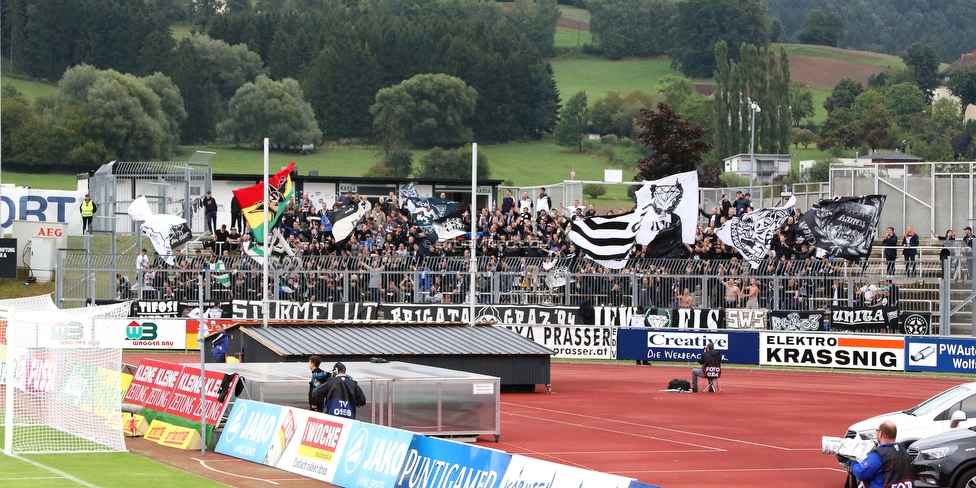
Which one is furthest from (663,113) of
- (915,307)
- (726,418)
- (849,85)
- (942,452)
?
(849,85)

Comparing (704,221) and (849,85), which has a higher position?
(849,85)

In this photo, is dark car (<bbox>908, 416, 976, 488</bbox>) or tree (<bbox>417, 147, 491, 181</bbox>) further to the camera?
tree (<bbox>417, 147, 491, 181</bbox>)

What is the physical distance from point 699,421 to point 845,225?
14.7 metres

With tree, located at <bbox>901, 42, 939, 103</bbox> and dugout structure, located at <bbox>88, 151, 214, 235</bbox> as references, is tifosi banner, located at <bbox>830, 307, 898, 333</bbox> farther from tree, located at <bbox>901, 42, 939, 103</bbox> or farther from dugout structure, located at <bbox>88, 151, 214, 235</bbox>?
tree, located at <bbox>901, 42, 939, 103</bbox>

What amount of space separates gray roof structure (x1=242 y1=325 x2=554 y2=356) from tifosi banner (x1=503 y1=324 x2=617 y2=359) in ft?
26.7

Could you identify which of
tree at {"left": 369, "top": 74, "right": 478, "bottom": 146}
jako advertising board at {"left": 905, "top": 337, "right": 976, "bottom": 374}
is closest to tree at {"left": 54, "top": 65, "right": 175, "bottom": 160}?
tree at {"left": 369, "top": 74, "right": 478, "bottom": 146}

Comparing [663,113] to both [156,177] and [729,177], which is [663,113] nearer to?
[156,177]

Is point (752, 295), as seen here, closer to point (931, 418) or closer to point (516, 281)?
point (516, 281)

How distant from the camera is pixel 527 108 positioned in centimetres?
14975

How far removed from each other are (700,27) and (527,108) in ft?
165

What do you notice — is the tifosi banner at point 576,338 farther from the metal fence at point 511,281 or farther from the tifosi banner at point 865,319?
the tifosi banner at point 865,319

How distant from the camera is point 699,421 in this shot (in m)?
27.0

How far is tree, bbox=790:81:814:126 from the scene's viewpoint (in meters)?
165

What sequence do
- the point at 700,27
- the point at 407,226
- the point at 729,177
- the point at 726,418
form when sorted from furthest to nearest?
the point at 700,27
the point at 729,177
the point at 407,226
the point at 726,418
